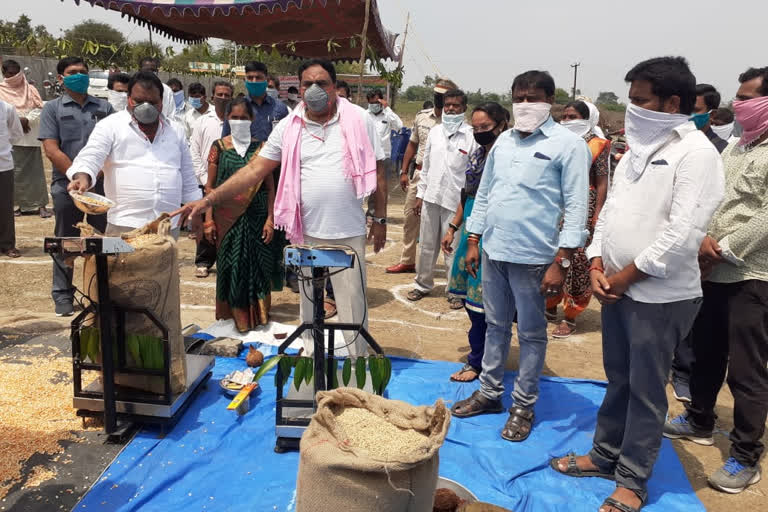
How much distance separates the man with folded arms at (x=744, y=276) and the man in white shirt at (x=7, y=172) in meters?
6.89

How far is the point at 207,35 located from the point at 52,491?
37.4 ft

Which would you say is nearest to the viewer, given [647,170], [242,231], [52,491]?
[647,170]

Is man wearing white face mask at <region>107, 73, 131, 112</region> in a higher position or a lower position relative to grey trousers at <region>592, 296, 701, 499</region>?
higher

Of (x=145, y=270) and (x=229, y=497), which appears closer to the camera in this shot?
(x=229, y=497)

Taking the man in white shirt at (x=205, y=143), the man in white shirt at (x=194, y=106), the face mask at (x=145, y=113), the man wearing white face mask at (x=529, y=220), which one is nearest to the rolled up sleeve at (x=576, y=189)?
the man wearing white face mask at (x=529, y=220)

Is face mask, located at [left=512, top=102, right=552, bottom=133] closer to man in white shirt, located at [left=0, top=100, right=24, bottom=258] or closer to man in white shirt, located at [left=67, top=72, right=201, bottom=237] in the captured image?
man in white shirt, located at [left=67, top=72, right=201, bottom=237]

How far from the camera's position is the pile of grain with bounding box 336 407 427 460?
6.53 feet

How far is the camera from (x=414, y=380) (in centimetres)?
413

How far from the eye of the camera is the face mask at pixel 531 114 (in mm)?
3109

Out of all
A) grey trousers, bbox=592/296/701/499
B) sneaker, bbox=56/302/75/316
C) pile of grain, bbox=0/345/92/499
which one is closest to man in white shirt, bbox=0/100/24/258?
sneaker, bbox=56/302/75/316

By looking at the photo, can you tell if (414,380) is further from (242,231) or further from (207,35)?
(207,35)

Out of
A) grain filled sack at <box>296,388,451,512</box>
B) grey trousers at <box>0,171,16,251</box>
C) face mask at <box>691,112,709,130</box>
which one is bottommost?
grain filled sack at <box>296,388,451,512</box>

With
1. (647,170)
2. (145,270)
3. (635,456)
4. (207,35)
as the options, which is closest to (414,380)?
(635,456)

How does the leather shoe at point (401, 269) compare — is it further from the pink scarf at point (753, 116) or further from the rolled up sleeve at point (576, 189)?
the pink scarf at point (753, 116)
